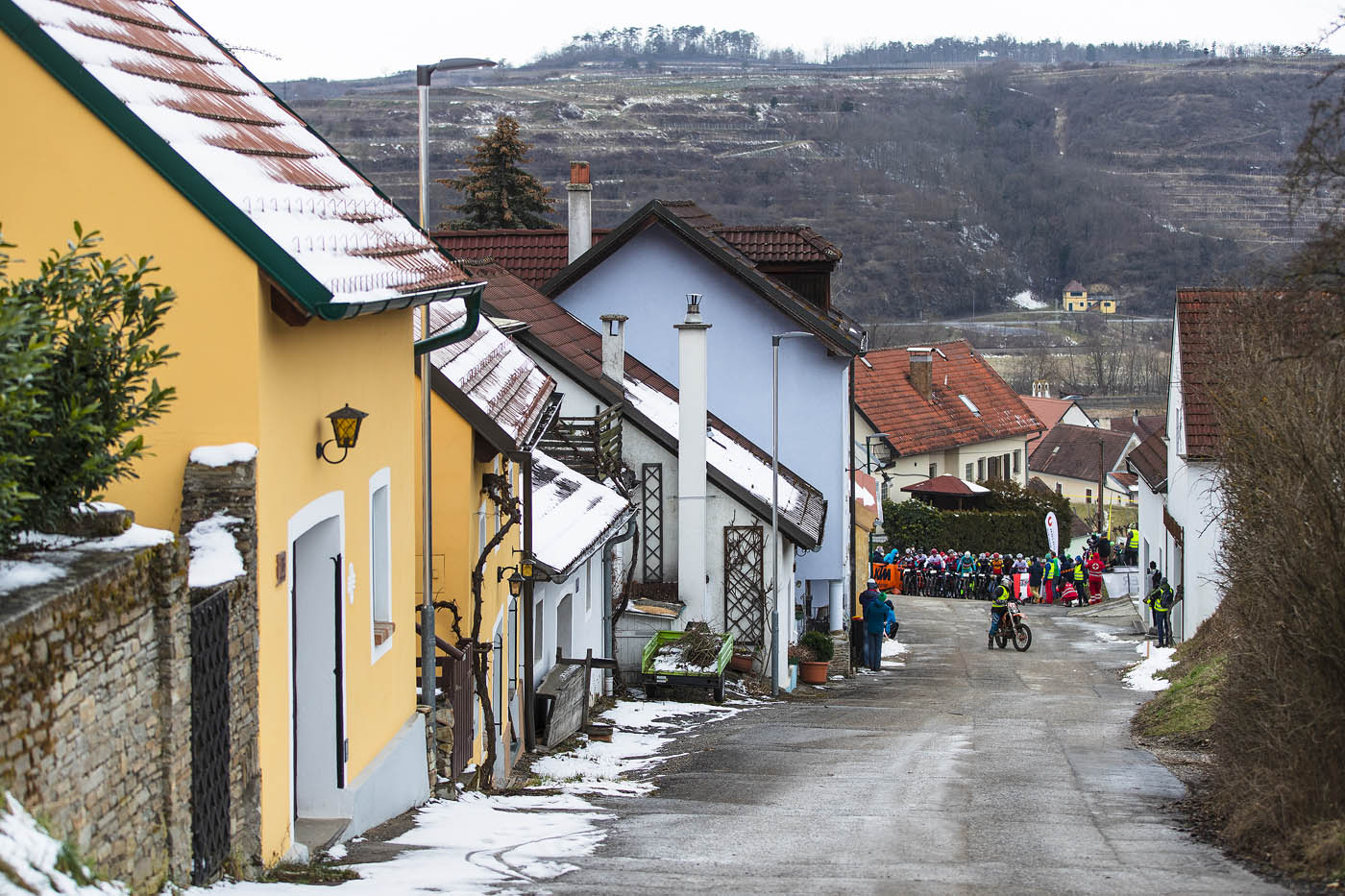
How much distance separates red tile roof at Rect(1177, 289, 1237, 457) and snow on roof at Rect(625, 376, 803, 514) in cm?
687

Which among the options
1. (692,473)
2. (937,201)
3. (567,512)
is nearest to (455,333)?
(567,512)

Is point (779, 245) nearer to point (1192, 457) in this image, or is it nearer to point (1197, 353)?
point (1197, 353)

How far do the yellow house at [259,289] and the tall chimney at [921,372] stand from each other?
59346 mm

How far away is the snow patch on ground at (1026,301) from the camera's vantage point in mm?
176250

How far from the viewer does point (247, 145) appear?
8719mm

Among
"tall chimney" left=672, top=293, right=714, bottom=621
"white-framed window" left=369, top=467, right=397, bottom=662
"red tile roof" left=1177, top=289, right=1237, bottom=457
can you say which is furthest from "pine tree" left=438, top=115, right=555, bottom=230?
"white-framed window" left=369, top=467, right=397, bottom=662

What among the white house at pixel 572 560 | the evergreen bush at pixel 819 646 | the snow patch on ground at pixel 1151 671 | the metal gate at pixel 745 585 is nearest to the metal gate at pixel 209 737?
the white house at pixel 572 560

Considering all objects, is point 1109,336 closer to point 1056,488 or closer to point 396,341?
point 1056,488

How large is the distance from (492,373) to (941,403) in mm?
55816

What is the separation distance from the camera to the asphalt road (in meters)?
8.55

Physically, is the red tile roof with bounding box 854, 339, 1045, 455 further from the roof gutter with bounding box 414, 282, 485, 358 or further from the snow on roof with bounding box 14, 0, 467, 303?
the snow on roof with bounding box 14, 0, 467, 303

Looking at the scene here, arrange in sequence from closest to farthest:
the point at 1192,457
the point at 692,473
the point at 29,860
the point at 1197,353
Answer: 1. the point at 29,860
2. the point at 692,473
3. the point at 1192,457
4. the point at 1197,353

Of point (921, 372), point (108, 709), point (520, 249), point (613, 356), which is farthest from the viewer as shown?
point (921, 372)

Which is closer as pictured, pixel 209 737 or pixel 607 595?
pixel 209 737
